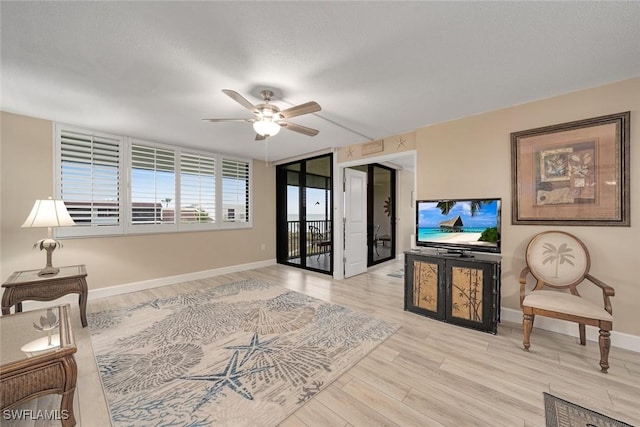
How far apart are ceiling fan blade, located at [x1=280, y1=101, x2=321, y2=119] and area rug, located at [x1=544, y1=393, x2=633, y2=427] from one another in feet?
8.71

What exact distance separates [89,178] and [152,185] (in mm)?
767

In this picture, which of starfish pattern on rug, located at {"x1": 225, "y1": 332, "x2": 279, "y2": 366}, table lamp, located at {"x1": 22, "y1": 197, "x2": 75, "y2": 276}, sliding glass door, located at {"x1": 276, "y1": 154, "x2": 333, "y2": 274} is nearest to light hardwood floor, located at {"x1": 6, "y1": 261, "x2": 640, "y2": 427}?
starfish pattern on rug, located at {"x1": 225, "y1": 332, "x2": 279, "y2": 366}

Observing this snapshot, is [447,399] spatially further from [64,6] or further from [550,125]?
[64,6]

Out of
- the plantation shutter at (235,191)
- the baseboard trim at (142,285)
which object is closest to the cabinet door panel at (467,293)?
the baseboard trim at (142,285)

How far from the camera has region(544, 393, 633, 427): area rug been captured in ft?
4.67

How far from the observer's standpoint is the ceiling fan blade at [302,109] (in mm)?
2088

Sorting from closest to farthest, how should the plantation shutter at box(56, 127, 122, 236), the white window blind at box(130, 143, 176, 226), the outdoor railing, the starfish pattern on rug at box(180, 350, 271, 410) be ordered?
the starfish pattern on rug at box(180, 350, 271, 410) → the plantation shutter at box(56, 127, 122, 236) → the white window blind at box(130, 143, 176, 226) → the outdoor railing

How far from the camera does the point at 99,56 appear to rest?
1.86 meters

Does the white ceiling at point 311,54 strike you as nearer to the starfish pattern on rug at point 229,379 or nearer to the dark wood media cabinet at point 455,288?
the dark wood media cabinet at point 455,288

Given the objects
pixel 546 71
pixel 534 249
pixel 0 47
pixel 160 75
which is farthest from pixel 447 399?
pixel 0 47

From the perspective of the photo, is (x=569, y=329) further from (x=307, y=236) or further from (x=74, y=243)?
(x=74, y=243)

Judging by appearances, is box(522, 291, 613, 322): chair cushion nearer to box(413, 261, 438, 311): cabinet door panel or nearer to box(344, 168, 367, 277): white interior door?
box(413, 261, 438, 311): cabinet door panel

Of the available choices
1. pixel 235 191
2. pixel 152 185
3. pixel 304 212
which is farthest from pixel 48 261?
pixel 304 212

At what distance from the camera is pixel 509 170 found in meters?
2.73
